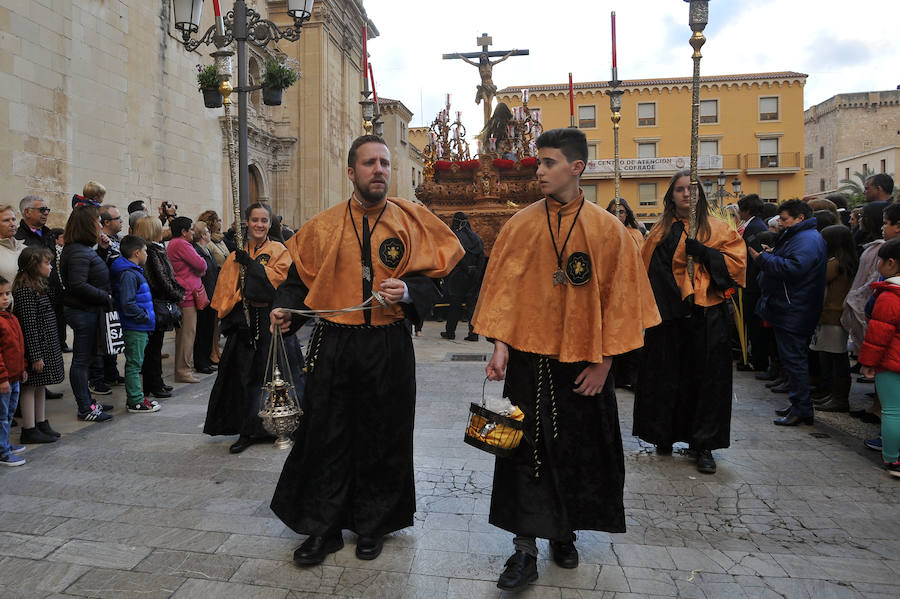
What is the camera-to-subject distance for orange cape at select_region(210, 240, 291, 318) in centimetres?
513

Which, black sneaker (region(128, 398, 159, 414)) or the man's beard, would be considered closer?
the man's beard

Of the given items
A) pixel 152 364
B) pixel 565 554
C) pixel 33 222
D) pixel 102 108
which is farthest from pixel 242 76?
pixel 565 554

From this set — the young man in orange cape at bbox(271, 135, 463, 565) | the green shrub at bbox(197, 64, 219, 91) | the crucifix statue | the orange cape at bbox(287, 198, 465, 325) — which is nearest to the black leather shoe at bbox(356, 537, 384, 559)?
the young man in orange cape at bbox(271, 135, 463, 565)

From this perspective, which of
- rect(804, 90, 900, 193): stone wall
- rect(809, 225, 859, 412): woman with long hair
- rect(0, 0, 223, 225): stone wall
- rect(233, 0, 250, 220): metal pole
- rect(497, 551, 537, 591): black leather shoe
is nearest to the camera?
rect(497, 551, 537, 591): black leather shoe

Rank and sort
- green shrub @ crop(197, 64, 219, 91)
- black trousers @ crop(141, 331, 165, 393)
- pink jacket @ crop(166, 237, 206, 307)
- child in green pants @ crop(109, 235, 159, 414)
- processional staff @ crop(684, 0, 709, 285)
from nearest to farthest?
processional staff @ crop(684, 0, 709, 285) < child in green pants @ crop(109, 235, 159, 414) < black trousers @ crop(141, 331, 165, 393) < pink jacket @ crop(166, 237, 206, 307) < green shrub @ crop(197, 64, 219, 91)

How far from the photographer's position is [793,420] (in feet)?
18.9

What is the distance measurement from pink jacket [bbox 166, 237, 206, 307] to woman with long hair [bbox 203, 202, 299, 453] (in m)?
2.88

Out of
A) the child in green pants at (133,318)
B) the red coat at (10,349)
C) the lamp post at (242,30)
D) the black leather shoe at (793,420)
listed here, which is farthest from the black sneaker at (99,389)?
the black leather shoe at (793,420)

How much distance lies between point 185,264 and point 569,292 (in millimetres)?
6463

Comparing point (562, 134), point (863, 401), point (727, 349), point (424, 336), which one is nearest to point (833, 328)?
point (863, 401)

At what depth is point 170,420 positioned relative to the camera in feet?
20.1

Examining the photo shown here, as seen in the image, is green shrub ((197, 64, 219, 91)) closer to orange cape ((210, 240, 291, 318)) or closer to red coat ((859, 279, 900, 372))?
orange cape ((210, 240, 291, 318))

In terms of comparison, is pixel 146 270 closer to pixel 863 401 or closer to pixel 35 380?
pixel 35 380

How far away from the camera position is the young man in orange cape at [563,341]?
10.0 feet
